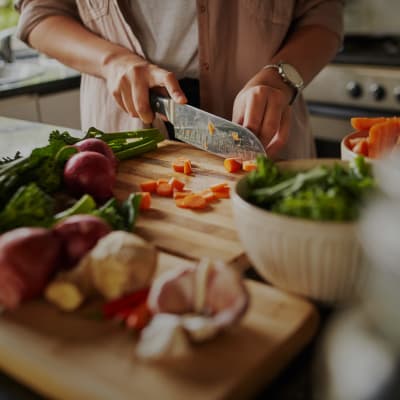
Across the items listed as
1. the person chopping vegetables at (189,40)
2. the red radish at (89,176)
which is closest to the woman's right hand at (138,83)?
the person chopping vegetables at (189,40)

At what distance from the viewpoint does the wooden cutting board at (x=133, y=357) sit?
2.12 ft

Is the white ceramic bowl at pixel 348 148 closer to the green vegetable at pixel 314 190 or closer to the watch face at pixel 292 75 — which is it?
the green vegetable at pixel 314 190

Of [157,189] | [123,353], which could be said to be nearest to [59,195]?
[157,189]

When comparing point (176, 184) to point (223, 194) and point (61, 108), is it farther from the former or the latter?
point (61, 108)

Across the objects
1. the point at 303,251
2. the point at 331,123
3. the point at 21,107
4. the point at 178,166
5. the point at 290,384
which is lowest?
the point at 331,123

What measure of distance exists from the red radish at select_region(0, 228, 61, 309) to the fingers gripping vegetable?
0.02 metres

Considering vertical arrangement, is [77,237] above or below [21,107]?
above

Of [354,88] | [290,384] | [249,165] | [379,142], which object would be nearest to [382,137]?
[379,142]

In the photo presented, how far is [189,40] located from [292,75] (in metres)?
0.36

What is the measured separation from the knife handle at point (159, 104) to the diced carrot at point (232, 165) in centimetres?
26

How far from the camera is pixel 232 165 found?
1.38 meters

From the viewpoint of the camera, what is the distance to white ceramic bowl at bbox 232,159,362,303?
27.5 inches

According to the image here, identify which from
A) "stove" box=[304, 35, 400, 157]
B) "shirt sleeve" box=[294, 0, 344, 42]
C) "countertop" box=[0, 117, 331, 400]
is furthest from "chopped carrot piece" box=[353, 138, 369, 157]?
"stove" box=[304, 35, 400, 157]

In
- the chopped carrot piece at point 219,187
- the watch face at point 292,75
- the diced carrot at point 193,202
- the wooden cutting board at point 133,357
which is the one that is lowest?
the chopped carrot piece at point 219,187
